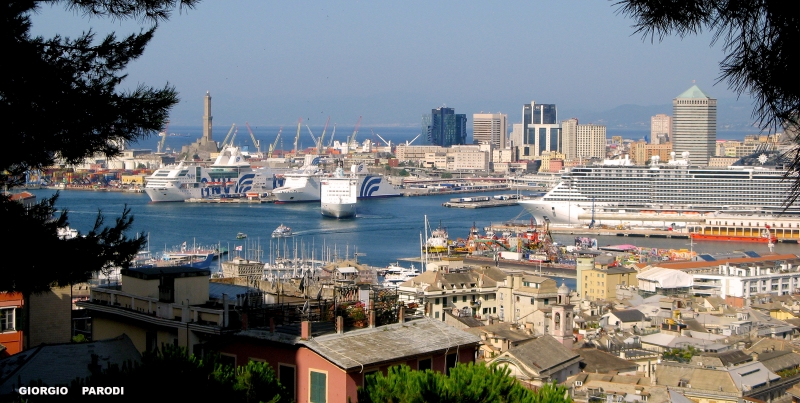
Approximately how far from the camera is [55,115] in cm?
198

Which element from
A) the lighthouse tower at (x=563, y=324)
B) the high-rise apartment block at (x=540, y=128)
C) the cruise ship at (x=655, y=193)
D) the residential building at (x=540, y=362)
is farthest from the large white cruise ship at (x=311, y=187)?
the residential building at (x=540, y=362)

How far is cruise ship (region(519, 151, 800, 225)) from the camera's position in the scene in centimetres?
2488

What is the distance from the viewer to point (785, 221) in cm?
2264

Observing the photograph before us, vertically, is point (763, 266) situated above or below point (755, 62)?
below

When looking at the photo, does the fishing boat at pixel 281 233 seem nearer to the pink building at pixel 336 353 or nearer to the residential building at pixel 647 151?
the pink building at pixel 336 353

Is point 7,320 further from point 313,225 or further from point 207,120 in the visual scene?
point 207,120

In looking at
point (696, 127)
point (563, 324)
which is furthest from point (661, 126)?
point (563, 324)

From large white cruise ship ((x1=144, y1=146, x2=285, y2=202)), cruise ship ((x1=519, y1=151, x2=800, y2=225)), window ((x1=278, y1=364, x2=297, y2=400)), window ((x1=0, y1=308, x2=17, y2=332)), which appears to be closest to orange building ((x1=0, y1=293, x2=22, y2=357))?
window ((x1=0, y1=308, x2=17, y2=332))

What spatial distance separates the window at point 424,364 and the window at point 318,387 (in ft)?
0.95

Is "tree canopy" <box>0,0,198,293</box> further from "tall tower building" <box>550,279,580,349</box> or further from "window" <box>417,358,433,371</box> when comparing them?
"tall tower building" <box>550,279,580,349</box>

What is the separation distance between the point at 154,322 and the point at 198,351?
0.70ft

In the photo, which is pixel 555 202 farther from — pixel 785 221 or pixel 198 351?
pixel 198 351

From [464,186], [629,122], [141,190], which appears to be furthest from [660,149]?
[629,122]

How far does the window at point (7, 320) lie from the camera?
3.83 m
